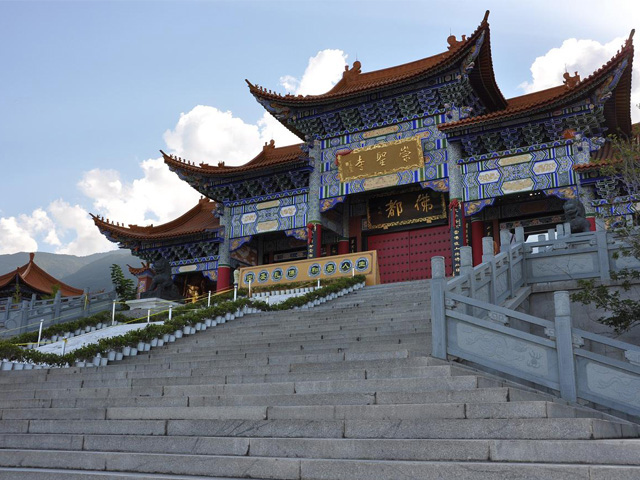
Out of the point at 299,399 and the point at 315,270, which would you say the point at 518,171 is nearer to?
the point at 315,270

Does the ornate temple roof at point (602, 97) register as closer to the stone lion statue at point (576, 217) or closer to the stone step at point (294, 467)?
the stone lion statue at point (576, 217)

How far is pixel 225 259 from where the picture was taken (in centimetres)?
2394

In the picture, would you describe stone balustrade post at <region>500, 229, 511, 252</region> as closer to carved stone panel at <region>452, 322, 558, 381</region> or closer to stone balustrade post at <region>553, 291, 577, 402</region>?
carved stone panel at <region>452, 322, 558, 381</region>

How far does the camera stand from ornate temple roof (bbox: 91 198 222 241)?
2482 centimetres

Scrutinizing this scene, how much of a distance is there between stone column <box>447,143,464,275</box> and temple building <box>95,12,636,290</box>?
1.5 inches

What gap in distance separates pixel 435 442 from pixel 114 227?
2233cm

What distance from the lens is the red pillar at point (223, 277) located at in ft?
77.7

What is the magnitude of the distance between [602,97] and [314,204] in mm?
9622

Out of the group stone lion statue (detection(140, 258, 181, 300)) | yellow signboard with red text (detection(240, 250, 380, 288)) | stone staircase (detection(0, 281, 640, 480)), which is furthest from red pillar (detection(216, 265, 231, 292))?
stone staircase (detection(0, 281, 640, 480))

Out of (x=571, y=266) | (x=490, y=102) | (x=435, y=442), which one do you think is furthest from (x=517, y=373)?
(x=490, y=102)

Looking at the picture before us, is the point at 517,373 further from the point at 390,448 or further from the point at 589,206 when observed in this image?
the point at 589,206

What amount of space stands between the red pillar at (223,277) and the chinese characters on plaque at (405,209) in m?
5.66

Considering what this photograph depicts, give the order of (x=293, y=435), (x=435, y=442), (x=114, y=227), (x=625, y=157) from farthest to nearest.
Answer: (x=114, y=227), (x=625, y=157), (x=293, y=435), (x=435, y=442)

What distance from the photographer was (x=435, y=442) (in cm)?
521
